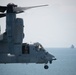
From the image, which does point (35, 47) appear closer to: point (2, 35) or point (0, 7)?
point (2, 35)

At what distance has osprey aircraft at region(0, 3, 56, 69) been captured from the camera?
3684 centimetres

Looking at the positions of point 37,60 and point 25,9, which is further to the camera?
point 37,60

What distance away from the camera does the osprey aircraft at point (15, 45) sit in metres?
36.8

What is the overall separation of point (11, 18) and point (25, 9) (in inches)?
99.7

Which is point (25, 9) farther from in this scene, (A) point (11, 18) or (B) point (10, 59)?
(B) point (10, 59)

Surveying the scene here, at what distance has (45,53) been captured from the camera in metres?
39.4

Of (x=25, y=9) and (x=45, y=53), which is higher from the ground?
(x=25, y=9)

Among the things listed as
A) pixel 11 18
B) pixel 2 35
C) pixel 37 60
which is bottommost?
pixel 37 60

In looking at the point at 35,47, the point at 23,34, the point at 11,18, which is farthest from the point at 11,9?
the point at 35,47

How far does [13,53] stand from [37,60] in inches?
145

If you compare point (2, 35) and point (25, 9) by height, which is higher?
point (25, 9)

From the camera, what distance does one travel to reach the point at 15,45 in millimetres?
37781

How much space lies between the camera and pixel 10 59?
38.2 metres

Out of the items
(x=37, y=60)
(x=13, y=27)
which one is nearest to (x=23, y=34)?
(x=13, y=27)
